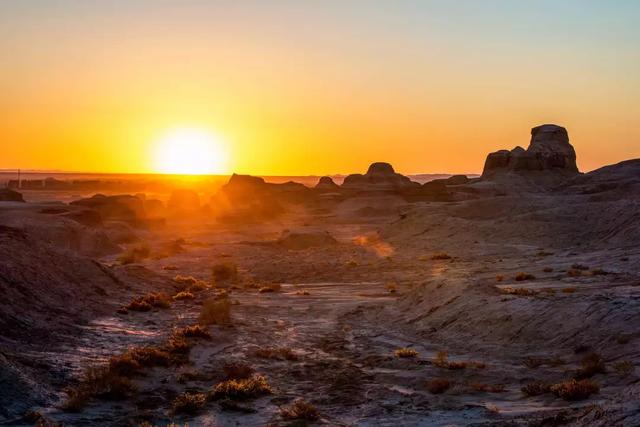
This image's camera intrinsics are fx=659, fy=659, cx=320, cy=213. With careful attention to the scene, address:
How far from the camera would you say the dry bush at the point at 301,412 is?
1142 cm

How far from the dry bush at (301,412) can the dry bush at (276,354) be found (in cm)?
495

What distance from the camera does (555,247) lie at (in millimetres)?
42938

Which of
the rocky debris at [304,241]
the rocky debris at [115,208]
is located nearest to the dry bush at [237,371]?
the rocky debris at [304,241]

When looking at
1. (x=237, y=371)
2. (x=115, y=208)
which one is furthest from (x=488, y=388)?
(x=115, y=208)

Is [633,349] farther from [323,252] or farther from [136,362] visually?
[323,252]

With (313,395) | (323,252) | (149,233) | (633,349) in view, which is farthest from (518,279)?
(149,233)

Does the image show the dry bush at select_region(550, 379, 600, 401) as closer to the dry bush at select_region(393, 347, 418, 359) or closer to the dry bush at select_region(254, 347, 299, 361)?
the dry bush at select_region(393, 347, 418, 359)

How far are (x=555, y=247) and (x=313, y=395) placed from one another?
3337 centimetres

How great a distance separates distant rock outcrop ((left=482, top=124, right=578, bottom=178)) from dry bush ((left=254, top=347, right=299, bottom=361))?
91582 mm

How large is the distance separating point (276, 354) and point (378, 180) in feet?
348

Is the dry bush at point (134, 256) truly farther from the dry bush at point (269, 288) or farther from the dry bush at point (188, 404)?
the dry bush at point (188, 404)

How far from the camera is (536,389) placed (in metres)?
12.4

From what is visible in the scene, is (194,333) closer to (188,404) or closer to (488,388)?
(188,404)

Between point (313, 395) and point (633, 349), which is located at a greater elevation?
point (633, 349)
